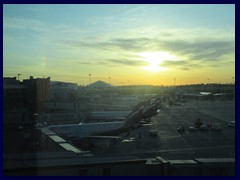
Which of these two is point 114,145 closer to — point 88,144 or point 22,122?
point 88,144

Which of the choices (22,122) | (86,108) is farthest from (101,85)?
(22,122)

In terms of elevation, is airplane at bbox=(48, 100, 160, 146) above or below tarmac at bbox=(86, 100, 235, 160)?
above

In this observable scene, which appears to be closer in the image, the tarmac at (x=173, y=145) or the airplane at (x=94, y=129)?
the tarmac at (x=173, y=145)

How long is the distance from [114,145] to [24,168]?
7477 mm

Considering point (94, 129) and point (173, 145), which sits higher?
point (94, 129)

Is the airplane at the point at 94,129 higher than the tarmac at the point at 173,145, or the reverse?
the airplane at the point at 94,129

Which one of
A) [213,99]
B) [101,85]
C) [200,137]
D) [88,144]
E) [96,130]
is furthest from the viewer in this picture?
[101,85]

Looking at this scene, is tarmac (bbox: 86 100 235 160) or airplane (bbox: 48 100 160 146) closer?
tarmac (bbox: 86 100 235 160)

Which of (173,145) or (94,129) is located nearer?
(173,145)

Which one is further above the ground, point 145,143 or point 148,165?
point 148,165
